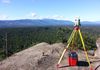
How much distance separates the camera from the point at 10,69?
20281mm

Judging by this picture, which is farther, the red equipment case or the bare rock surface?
the bare rock surface

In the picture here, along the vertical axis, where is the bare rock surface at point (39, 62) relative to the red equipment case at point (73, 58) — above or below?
below

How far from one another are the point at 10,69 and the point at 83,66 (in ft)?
21.4

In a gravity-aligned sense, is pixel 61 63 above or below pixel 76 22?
below

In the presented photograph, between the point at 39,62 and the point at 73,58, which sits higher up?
the point at 73,58

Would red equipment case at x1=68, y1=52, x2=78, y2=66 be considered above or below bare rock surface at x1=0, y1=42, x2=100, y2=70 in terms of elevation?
above

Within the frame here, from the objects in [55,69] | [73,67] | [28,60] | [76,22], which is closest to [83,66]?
[73,67]

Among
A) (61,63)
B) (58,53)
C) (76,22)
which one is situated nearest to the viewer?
(76,22)

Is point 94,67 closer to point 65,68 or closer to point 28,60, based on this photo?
point 65,68

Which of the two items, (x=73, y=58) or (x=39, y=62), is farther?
(x=39, y=62)

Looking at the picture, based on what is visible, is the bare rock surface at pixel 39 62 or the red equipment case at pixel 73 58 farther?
the bare rock surface at pixel 39 62

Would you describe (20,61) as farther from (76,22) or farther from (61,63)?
(76,22)

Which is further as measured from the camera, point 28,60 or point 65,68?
point 28,60

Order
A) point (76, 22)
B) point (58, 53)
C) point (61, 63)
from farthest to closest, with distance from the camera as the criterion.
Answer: point (58, 53) < point (61, 63) < point (76, 22)
